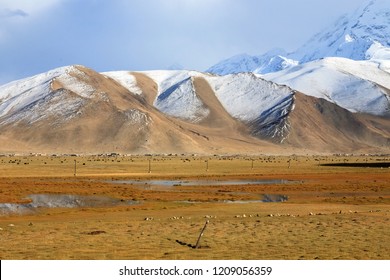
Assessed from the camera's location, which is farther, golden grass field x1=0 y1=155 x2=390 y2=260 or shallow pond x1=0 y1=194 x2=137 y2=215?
shallow pond x1=0 y1=194 x2=137 y2=215

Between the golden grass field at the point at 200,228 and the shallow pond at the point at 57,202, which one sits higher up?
the golden grass field at the point at 200,228

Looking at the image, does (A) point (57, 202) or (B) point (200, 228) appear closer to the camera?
(B) point (200, 228)

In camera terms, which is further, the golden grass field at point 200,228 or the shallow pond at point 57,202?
the shallow pond at point 57,202

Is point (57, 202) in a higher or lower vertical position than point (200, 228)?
lower

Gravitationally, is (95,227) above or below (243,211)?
above

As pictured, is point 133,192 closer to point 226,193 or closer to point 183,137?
point 226,193

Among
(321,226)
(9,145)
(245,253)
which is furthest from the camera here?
(9,145)

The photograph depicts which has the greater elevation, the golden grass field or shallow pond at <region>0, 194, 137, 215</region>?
the golden grass field
